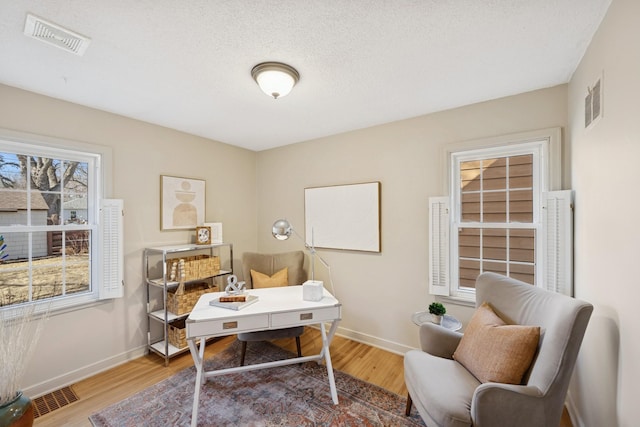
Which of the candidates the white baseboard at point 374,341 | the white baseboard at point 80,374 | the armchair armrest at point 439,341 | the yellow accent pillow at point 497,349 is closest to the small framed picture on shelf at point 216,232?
the white baseboard at point 80,374

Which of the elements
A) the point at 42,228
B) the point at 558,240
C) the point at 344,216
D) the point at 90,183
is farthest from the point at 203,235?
the point at 558,240

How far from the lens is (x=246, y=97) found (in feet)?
7.39

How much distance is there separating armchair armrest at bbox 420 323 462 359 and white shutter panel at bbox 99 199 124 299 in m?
2.73

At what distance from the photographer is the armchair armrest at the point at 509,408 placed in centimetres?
125

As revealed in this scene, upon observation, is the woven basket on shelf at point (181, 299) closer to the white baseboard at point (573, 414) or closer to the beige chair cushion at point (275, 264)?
the beige chair cushion at point (275, 264)

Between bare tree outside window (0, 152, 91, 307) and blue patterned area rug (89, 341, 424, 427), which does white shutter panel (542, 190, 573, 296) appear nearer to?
blue patterned area rug (89, 341, 424, 427)

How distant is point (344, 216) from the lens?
3.19m

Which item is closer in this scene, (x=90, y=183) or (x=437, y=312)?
(x=437, y=312)

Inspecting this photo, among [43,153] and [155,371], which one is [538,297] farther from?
[43,153]

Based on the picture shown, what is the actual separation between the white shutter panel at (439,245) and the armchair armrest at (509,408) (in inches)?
50.3

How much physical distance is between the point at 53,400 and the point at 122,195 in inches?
68.3

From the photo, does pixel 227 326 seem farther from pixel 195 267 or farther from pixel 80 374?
pixel 80 374

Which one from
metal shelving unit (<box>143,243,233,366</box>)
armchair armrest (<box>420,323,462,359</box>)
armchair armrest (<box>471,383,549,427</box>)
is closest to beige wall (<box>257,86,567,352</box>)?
armchair armrest (<box>420,323,462,359</box>)

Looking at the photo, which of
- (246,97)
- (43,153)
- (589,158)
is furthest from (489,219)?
(43,153)
